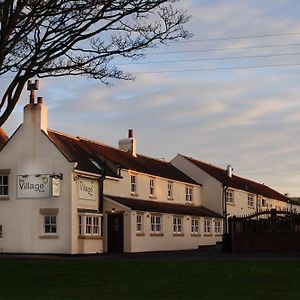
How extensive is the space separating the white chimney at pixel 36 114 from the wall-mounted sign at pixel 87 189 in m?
3.87

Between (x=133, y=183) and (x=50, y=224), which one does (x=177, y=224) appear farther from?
(x=50, y=224)

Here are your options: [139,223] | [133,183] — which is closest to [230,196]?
[133,183]

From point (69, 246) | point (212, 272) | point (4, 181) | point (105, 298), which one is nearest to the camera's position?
point (105, 298)

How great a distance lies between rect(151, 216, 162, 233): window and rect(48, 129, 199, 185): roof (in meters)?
3.54

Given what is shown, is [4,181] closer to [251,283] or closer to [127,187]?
[127,187]

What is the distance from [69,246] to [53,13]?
2136 cm

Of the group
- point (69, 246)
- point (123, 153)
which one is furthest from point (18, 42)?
point (123, 153)

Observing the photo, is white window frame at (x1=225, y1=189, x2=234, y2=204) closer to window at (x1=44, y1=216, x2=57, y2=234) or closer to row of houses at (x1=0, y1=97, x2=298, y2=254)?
row of houses at (x1=0, y1=97, x2=298, y2=254)

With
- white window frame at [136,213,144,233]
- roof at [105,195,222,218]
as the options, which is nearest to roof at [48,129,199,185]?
roof at [105,195,222,218]

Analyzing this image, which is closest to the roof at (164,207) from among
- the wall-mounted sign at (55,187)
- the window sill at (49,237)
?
the wall-mounted sign at (55,187)

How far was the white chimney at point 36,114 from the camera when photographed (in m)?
39.2

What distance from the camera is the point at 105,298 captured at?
15008mm

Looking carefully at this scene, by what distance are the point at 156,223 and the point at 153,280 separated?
84.6ft

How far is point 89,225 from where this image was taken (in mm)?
39000
